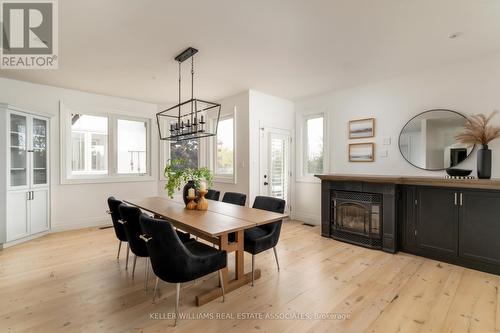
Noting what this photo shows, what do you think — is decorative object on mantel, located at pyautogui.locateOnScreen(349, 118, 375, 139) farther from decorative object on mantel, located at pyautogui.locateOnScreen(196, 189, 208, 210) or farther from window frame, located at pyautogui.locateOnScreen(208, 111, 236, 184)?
decorative object on mantel, located at pyautogui.locateOnScreen(196, 189, 208, 210)

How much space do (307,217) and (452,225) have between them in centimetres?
258

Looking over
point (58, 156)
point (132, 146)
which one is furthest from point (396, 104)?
point (58, 156)

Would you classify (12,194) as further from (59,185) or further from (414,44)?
(414,44)

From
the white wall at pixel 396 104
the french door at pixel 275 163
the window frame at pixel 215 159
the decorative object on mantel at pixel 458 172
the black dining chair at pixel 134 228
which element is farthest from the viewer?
the window frame at pixel 215 159

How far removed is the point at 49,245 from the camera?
388cm

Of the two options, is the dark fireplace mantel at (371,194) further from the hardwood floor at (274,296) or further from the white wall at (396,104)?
the white wall at (396,104)

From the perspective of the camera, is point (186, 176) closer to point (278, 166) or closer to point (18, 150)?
point (278, 166)

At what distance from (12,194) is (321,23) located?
509 centimetres

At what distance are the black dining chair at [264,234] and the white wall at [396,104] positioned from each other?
2274 millimetres

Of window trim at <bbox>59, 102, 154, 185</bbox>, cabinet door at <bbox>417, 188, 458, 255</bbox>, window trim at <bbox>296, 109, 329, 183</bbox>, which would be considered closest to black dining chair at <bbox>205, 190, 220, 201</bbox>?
window trim at <bbox>296, 109, 329, 183</bbox>

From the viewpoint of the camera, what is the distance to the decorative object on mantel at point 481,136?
309 centimetres

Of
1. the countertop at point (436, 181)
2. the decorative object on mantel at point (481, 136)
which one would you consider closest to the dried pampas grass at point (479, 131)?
the decorative object on mantel at point (481, 136)

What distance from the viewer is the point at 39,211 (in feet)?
14.1

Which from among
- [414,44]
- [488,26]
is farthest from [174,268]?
[488,26]
